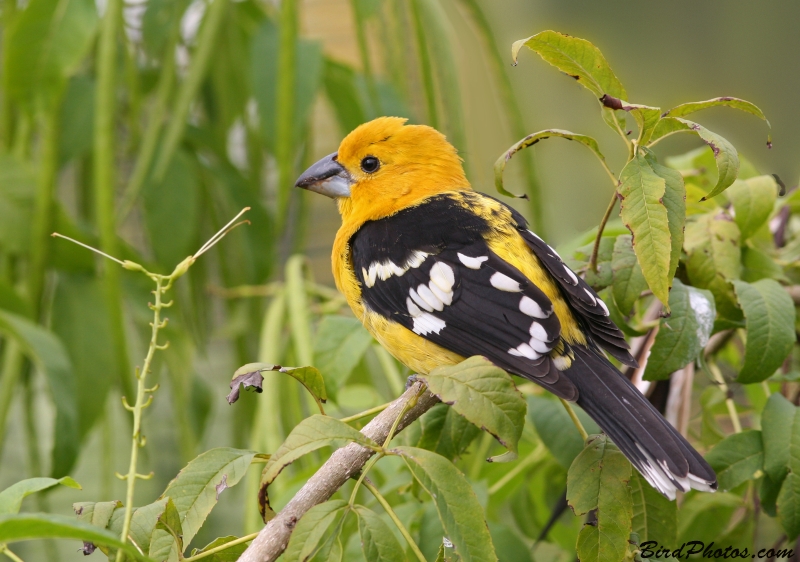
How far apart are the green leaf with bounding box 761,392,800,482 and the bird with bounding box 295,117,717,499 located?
0.11m

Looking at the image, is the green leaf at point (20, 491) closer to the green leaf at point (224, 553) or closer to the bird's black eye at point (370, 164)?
the green leaf at point (224, 553)

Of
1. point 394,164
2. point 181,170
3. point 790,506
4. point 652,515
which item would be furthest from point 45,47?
point 790,506

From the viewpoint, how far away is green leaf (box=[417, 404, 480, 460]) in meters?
1.21

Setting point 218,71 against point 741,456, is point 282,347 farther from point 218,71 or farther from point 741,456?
point 741,456

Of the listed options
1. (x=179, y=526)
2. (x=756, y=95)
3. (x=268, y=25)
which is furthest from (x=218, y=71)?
(x=756, y=95)

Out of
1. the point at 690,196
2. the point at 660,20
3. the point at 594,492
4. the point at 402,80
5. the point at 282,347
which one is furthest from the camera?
the point at 660,20

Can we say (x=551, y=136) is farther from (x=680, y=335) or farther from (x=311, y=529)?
(x=311, y=529)

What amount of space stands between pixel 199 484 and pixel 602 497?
1.55 feet

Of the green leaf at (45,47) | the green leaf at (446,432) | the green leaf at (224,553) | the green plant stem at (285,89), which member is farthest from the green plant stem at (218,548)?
the green leaf at (45,47)

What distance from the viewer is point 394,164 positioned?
71.0 inches

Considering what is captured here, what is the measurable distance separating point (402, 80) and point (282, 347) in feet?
2.55

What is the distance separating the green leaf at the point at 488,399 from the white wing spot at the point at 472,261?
52 centimetres

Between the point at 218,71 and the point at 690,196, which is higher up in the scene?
the point at 218,71

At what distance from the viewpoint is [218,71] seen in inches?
92.3
